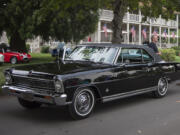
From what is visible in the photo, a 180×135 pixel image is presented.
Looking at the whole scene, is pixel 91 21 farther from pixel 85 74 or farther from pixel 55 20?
pixel 85 74

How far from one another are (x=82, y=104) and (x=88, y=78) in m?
0.55

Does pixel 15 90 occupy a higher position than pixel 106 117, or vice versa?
pixel 15 90

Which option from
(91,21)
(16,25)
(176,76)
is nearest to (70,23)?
(91,21)

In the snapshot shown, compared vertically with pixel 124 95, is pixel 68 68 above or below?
above

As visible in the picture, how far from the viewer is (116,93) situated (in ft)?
20.7

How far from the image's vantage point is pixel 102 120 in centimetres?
568

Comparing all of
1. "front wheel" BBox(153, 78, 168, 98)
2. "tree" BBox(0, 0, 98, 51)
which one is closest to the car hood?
"front wheel" BBox(153, 78, 168, 98)

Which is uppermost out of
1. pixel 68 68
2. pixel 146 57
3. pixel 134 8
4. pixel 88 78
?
pixel 134 8

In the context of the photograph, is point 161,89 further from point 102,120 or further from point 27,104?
point 27,104

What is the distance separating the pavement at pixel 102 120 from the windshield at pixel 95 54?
1214 millimetres

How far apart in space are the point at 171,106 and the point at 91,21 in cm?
1607

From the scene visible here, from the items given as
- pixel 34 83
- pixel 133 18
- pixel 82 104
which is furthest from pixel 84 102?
pixel 133 18

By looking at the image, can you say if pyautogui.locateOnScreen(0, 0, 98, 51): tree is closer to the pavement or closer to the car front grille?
the pavement

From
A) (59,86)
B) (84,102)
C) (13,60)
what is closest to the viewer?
(59,86)
